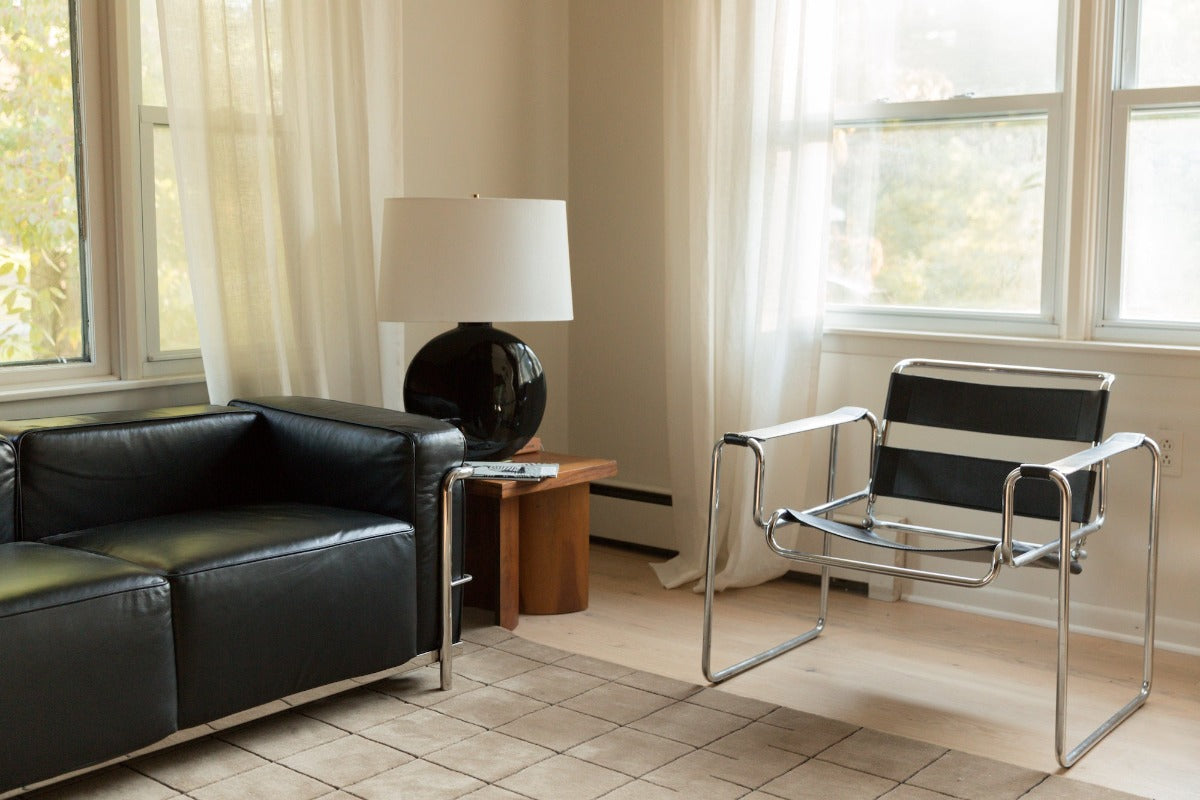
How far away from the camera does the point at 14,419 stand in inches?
109

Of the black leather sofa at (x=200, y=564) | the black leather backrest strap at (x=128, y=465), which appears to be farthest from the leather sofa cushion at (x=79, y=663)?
the black leather backrest strap at (x=128, y=465)

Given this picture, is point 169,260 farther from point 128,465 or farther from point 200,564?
point 200,564

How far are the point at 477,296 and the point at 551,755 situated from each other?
3.70 feet

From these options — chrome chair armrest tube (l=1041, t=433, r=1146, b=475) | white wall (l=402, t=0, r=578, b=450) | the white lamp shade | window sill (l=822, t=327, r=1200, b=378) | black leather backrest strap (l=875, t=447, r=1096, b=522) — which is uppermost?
white wall (l=402, t=0, r=578, b=450)

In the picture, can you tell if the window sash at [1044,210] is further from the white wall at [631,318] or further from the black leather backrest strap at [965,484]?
the black leather backrest strap at [965,484]

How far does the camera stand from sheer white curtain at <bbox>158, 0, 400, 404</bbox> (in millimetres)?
2914

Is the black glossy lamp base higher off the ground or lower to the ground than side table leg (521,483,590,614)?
higher

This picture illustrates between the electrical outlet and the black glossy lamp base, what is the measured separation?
61.0 inches

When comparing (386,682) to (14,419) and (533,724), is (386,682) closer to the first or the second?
(533,724)

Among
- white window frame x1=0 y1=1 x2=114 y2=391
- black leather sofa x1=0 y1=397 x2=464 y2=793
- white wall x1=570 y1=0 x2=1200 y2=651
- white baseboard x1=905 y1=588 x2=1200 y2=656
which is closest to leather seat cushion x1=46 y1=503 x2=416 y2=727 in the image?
black leather sofa x1=0 y1=397 x2=464 y2=793

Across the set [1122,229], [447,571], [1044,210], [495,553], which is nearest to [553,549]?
[495,553]

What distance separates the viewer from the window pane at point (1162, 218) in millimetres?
2961

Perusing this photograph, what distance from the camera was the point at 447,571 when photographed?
2619mm

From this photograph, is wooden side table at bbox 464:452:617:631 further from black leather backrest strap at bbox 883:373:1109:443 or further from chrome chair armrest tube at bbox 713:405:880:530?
black leather backrest strap at bbox 883:373:1109:443
